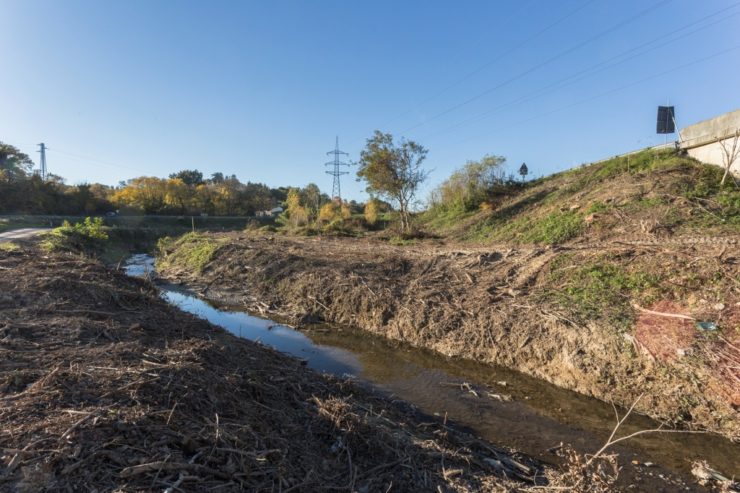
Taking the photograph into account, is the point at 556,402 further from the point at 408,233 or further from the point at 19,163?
the point at 19,163

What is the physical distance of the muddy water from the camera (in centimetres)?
574

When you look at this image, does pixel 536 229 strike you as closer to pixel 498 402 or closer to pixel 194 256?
pixel 498 402

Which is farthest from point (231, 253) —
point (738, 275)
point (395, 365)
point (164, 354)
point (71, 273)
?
point (738, 275)

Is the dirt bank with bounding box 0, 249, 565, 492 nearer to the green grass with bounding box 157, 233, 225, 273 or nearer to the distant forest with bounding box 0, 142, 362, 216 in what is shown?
the green grass with bounding box 157, 233, 225, 273

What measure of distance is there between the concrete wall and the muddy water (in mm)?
13814

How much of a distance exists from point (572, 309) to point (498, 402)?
317cm

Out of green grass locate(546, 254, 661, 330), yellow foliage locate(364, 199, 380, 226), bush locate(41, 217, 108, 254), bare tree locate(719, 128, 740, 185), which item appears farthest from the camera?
yellow foliage locate(364, 199, 380, 226)

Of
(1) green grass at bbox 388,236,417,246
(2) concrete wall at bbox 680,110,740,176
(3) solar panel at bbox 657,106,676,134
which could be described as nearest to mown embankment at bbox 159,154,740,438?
(2) concrete wall at bbox 680,110,740,176

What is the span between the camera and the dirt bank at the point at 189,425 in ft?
10.3

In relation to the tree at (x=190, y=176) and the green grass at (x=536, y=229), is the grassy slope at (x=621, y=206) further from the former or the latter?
the tree at (x=190, y=176)

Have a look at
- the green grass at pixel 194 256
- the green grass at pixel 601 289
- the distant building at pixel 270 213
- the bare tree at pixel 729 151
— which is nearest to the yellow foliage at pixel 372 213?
the green grass at pixel 194 256

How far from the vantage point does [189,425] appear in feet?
12.5

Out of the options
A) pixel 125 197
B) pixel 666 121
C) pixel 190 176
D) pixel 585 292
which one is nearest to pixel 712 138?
pixel 666 121

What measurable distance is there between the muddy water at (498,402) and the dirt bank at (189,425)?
876 millimetres
